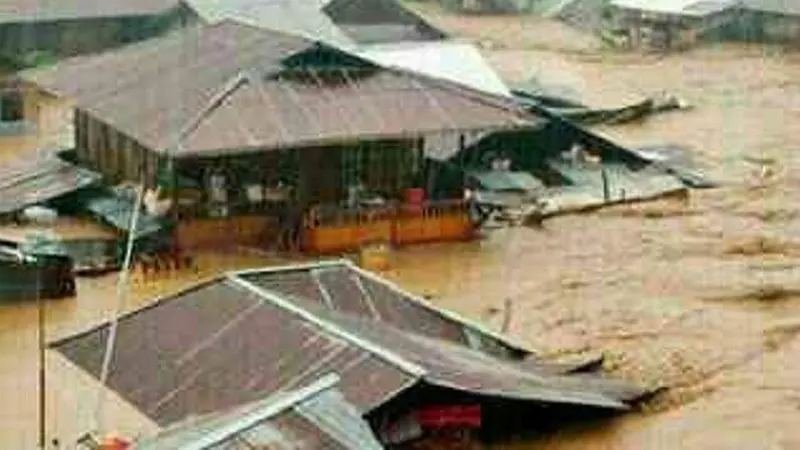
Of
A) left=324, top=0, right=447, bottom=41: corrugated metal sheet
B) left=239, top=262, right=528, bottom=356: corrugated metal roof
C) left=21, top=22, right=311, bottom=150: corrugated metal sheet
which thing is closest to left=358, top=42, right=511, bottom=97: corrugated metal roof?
left=21, top=22, right=311, bottom=150: corrugated metal sheet

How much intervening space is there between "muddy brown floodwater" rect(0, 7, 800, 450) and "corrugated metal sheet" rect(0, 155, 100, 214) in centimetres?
301

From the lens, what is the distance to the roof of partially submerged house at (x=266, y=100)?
23312 mm

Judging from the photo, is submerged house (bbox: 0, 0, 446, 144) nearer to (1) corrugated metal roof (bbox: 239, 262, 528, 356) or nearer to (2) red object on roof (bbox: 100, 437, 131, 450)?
(1) corrugated metal roof (bbox: 239, 262, 528, 356)

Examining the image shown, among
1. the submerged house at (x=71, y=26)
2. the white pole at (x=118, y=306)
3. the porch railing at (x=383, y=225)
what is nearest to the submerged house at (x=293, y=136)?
the porch railing at (x=383, y=225)

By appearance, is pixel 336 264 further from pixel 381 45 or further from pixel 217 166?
pixel 381 45

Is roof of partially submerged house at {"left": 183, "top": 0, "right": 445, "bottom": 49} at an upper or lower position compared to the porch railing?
upper

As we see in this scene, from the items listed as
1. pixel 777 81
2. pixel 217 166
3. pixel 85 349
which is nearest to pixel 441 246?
pixel 217 166

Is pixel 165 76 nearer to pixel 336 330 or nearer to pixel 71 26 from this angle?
pixel 336 330

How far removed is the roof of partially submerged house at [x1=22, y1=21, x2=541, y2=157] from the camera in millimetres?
23312

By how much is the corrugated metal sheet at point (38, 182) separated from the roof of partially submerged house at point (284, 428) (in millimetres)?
12298

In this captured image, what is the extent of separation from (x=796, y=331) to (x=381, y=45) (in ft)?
52.7

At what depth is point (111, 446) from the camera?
14195mm

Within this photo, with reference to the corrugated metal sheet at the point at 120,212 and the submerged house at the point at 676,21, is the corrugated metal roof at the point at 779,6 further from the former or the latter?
the corrugated metal sheet at the point at 120,212

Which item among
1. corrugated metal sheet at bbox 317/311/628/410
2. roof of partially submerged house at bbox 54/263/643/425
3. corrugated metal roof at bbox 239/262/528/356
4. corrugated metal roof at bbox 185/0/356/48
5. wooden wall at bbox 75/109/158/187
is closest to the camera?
roof of partially submerged house at bbox 54/263/643/425
